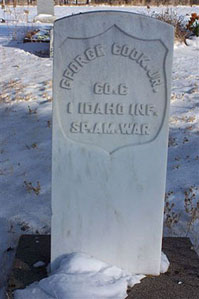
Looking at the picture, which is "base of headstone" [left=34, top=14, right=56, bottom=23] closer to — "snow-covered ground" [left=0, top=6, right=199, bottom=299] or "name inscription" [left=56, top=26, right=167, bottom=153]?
"snow-covered ground" [left=0, top=6, right=199, bottom=299]

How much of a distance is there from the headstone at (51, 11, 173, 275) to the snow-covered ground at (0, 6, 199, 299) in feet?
0.86

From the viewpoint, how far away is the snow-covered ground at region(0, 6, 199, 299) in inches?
160

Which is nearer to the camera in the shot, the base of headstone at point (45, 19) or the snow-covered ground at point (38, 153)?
the snow-covered ground at point (38, 153)

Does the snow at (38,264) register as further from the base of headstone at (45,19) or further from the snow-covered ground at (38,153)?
the base of headstone at (45,19)

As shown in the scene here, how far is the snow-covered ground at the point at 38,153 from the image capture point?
13.3 ft

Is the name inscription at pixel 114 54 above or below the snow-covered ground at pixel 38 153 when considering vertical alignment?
above

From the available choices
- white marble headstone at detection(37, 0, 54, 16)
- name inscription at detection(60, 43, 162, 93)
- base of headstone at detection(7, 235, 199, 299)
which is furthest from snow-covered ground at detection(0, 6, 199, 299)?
white marble headstone at detection(37, 0, 54, 16)

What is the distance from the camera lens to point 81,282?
285 cm

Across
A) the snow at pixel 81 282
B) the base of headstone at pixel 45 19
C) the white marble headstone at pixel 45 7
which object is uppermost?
the white marble headstone at pixel 45 7

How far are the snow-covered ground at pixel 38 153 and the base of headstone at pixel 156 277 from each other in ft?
0.52

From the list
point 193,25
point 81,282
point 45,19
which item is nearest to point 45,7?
point 45,19

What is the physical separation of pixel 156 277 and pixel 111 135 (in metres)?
1.07

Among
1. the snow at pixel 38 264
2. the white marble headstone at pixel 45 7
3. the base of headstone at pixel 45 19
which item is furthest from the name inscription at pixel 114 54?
the white marble headstone at pixel 45 7

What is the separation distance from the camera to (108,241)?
3.08 metres
